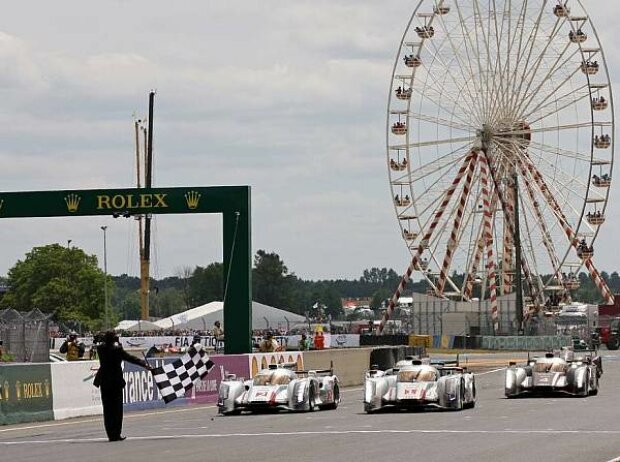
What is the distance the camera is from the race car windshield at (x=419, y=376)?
28016 millimetres

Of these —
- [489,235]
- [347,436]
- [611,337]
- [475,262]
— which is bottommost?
[611,337]

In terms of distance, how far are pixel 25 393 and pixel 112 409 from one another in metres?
7.80

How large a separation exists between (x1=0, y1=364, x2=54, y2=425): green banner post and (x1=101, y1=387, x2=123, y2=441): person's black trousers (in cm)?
673

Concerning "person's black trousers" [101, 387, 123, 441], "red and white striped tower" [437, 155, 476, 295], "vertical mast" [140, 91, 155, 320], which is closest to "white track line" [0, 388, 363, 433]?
"person's black trousers" [101, 387, 123, 441]

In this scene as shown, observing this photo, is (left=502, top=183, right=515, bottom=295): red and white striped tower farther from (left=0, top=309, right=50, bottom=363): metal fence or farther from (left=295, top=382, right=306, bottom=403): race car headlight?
(left=295, top=382, right=306, bottom=403): race car headlight

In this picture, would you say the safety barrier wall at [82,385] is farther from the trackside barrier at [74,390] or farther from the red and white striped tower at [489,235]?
the red and white striped tower at [489,235]

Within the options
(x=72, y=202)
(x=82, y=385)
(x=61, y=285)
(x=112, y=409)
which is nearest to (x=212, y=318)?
(x=61, y=285)

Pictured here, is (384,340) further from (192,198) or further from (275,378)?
(275,378)

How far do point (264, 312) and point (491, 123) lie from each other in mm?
53269

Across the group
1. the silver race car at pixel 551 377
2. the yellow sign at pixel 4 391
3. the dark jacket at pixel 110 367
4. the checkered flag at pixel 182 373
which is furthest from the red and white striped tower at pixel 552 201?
the dark jacket at pixel 110 367

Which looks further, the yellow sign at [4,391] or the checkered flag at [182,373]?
the yellow sign at [4,391]

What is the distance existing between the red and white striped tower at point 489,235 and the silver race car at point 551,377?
41917 mm

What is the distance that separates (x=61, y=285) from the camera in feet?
440

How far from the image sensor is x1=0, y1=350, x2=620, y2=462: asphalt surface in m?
18.2
